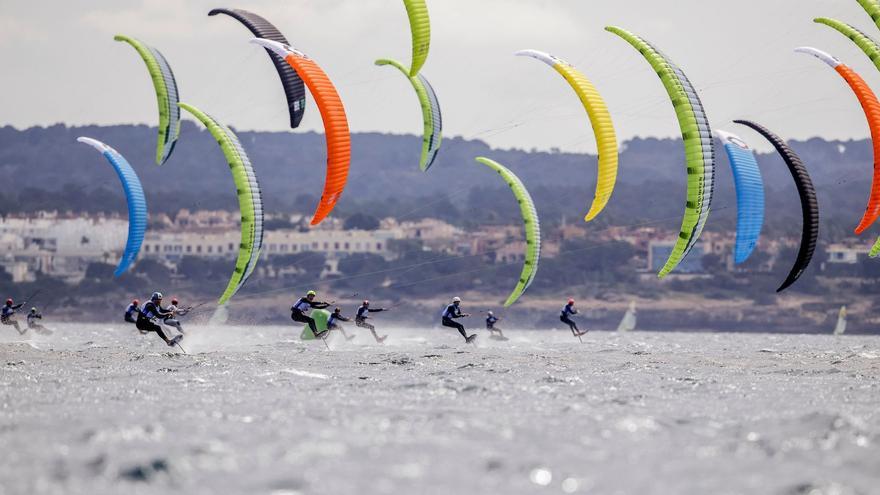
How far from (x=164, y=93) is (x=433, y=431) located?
26222 mm

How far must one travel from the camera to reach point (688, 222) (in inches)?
1166

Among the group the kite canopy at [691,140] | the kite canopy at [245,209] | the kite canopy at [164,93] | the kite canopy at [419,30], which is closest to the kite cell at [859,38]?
the kite canopy at [691,140]

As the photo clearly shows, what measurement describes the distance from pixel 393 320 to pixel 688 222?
108958 mm

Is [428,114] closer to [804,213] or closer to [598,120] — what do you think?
[598,120]

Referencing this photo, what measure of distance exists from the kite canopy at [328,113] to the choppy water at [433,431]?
7.87 metres

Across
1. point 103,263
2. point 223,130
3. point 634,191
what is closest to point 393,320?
point 103,263

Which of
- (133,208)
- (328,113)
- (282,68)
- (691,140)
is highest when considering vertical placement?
(282,68)

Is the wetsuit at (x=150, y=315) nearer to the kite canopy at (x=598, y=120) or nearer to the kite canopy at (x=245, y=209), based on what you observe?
the kite canopy at (x=245, y=209)

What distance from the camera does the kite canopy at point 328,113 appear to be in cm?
3136

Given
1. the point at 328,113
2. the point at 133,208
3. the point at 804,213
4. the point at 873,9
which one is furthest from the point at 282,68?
the point at 873,9

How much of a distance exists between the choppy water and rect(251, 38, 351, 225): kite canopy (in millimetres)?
7868

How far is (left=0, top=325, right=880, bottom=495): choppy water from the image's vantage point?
12.2m

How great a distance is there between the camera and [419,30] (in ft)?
107

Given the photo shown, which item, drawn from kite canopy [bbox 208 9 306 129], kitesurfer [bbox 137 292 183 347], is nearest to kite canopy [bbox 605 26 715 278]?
kite canopy [bbox 208 9 306 129]
